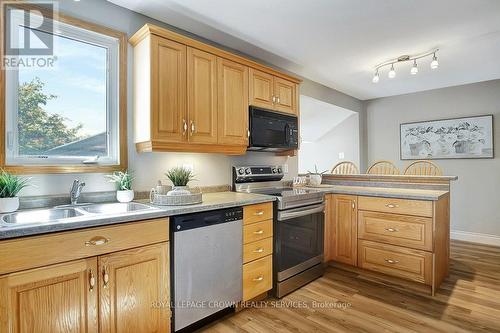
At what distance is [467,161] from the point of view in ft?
13.8

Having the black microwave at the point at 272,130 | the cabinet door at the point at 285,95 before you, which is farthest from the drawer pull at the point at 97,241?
the cabinet door at the point at 285,95

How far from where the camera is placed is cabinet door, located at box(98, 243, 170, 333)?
58.8 inches

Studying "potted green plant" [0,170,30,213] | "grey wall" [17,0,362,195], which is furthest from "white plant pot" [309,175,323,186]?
"potted green plant" [0,170,30,213]

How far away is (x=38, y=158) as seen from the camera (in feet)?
6.04

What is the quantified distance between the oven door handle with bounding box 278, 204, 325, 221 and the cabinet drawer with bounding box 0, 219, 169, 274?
1060 mm

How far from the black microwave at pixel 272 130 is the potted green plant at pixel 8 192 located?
1810 millimetres

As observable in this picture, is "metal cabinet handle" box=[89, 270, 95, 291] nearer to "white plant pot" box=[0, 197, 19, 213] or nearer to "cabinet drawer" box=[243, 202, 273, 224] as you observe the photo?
"white plant pot" box=[0, 197, 19, 213]

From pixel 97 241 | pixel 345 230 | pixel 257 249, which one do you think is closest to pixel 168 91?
pixel 97 241

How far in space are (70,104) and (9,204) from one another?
2.63ft

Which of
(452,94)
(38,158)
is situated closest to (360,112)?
(452,94)

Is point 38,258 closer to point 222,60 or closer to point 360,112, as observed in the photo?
point 222,60

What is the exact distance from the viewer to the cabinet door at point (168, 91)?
2.04 m

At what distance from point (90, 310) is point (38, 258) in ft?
1.30

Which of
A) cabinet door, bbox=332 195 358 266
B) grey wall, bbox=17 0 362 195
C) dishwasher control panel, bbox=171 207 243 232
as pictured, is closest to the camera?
dishwasher control panel, bbox=171 207 243 232
